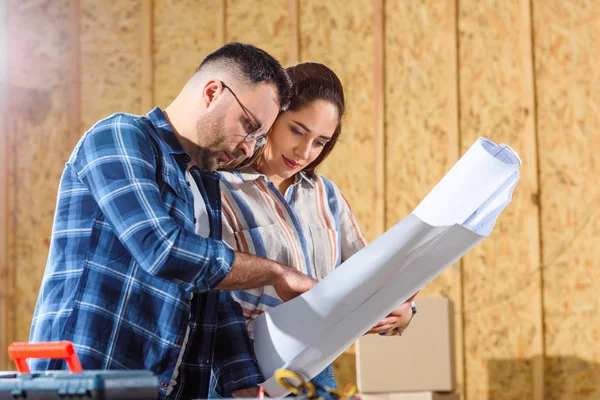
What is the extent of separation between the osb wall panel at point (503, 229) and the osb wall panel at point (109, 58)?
1.93 metres

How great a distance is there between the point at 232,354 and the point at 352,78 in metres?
3.56

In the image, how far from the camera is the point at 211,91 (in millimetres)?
1554

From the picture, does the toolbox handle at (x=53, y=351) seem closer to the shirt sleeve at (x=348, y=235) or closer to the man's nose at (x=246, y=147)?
the man's nose at (x=246, y=147)

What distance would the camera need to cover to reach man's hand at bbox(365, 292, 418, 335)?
1676 millimetres

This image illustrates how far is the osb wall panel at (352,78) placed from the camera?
188 inches

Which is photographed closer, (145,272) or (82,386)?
(82,386)

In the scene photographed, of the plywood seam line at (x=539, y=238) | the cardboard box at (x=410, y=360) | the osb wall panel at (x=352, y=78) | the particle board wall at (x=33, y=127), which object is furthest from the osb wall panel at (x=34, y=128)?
the plywood seam line at (x=539, y=238)

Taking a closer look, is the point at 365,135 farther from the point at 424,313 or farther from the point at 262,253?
the point at 262,253

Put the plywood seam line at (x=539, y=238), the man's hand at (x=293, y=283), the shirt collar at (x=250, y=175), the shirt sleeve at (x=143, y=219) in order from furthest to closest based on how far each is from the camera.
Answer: the plywood seam line at (x=539, y=238)
the shirt collar at (x=250, y=175)
the man's hand at (x=293, y=283)
the shirt sleeve at (x=143, y=219)

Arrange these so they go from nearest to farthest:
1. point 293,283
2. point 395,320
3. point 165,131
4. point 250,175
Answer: point 293,283, point 165,131, point 395,320, point 250,175

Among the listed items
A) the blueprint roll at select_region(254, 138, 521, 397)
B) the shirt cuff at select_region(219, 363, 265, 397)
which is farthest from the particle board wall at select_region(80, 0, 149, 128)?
the blueprint roll at select_region(254, 138, 521, 397)

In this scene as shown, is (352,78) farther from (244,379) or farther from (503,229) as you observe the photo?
(244,379)

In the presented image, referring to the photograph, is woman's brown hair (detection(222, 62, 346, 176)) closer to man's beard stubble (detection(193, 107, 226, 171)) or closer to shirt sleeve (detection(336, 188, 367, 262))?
shirt sleeve (detection(336, 188, 367, 262))

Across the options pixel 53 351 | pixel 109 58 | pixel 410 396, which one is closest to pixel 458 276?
pixel 410 396
